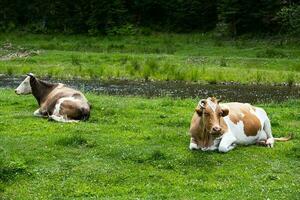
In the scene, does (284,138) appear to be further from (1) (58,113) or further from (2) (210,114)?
(1) (58,113)

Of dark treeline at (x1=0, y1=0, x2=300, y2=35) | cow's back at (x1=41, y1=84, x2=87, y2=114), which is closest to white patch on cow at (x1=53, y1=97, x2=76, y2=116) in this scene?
cow's back at (x1=41, y1=84, x2=87, y2=114)

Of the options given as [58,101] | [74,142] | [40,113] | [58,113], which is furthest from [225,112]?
[40,113]

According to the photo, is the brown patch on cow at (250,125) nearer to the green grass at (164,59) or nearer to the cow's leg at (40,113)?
the cow's leg at (40,113)

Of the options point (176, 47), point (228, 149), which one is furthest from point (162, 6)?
point (228, 149)

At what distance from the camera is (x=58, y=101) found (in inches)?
787

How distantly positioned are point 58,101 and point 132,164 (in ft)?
22.7

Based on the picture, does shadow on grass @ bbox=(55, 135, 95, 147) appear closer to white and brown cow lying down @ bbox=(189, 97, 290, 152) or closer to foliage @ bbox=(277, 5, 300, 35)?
white and brown cow lying down @ bbox=(189, 97, 290, 152)

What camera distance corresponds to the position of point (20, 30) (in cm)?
6981

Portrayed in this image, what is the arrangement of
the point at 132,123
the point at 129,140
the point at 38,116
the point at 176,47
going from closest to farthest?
the point at 129,140, the point at 132,123, the point at 38,116, the point at 176,47

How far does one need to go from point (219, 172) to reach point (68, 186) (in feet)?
11.4

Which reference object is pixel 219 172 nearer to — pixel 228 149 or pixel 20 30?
pixel 228 149

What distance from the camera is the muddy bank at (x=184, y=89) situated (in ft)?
96.9

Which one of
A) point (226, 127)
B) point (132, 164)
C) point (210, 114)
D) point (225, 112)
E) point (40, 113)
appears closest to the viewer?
point (132, 164)

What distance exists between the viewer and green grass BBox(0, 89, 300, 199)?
1205 cm
